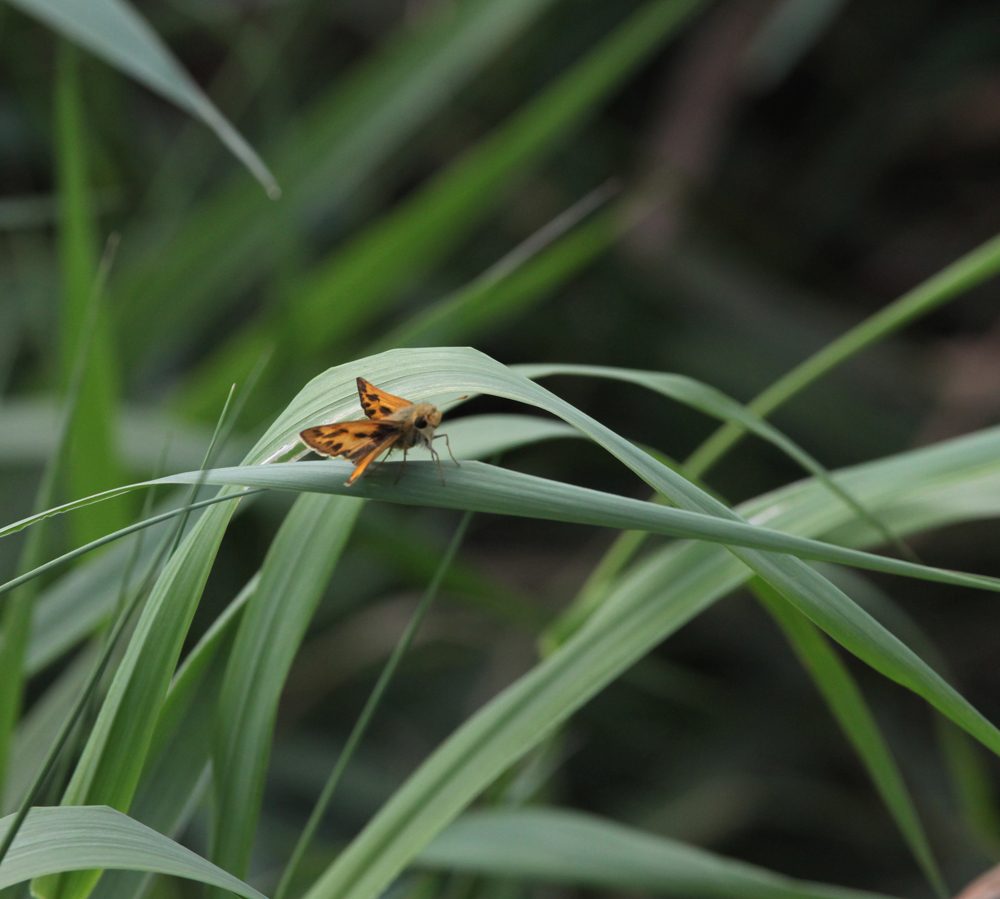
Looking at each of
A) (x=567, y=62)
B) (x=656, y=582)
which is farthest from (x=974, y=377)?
(x=656, y=582)

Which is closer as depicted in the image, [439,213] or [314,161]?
[439,213]

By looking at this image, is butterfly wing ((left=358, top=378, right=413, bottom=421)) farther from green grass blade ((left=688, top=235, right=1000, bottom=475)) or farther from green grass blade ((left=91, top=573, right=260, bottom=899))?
green grass blade ((left=688, top=235, right=1000, bottom=475))

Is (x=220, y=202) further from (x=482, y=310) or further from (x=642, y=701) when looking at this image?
(x=642, y=701)

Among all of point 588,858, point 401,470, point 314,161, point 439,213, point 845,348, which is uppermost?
point 314,161

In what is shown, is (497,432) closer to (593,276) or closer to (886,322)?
(886,322)

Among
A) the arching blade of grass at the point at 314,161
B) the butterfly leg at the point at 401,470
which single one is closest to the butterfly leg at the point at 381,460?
the butterfly leg at the point at 401,470

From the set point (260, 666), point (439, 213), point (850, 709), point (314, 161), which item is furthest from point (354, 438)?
point (314, 161)

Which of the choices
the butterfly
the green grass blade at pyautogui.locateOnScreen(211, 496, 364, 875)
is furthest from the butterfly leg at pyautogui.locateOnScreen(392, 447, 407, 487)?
the green grass blade at pyautogui.locateOnScreen(211, 496, 364, 875)
